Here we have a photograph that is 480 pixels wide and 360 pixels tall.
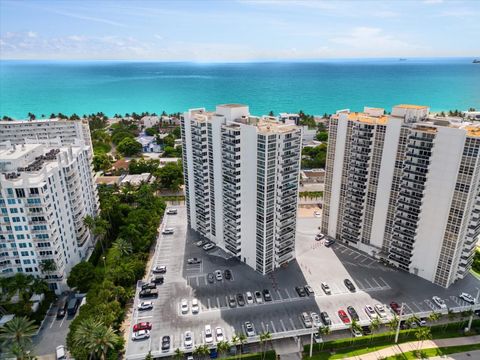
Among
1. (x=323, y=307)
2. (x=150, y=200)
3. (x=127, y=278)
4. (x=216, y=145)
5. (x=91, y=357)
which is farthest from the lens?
(x=150, y=200)

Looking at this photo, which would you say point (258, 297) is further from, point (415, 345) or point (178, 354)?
point (415, 345)

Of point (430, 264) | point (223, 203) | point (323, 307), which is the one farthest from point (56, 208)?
point (430, 264)

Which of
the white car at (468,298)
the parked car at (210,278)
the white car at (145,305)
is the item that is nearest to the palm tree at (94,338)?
the white car at (145,305)

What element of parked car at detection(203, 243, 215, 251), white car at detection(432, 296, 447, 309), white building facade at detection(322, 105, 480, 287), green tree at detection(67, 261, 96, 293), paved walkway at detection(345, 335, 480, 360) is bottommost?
paved walkway at detection(345, 335, 480, 360)

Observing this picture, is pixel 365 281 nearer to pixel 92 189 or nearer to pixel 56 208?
pixel 56 208

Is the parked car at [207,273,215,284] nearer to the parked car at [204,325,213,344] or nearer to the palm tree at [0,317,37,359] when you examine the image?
the parked car at [204,325,213,344]

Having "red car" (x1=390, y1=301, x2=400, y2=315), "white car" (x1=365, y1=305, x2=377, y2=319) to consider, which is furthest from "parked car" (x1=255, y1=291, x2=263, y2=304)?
"red car" (x1=390, y1=301, x2=400, y2=315)
